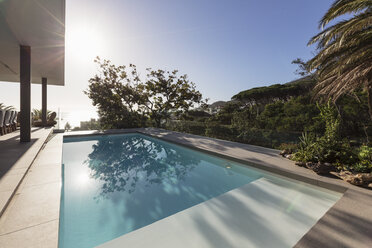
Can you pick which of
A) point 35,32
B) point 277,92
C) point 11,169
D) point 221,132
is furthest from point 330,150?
point 277,92

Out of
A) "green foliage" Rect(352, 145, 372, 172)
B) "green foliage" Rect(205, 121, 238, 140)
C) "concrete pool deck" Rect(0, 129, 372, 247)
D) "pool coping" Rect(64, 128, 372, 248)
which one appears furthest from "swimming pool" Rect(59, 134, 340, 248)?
"green foliage" Rect(205, 121, 238, 140)

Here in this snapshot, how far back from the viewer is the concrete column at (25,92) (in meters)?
5.28

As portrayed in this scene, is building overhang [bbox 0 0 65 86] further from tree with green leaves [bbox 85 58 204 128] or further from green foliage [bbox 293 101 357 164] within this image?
green foliage [bbox 293 101 357 164]

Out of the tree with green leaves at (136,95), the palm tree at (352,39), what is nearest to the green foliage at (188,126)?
the tree with green leaves at (136,95)

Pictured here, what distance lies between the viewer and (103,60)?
1274cm

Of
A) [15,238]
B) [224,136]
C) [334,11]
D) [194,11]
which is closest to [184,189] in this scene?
[15,238]

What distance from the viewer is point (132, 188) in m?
3.63

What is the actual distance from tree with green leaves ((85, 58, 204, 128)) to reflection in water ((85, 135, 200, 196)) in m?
6.40

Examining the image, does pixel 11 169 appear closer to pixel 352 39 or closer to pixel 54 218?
pixel 54 218

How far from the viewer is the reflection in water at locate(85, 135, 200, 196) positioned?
3984mm

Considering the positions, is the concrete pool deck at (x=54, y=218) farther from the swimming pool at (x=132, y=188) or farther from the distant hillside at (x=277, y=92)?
the distant hillside at (x=277, y=92)

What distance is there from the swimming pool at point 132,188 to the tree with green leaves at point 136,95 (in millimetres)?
7179

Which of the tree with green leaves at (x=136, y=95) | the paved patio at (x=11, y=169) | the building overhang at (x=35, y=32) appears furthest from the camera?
the tree with green leaves at (x=136, y=95)

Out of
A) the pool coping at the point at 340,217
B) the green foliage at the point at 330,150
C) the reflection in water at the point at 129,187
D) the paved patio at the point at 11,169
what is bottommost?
the reflection in water at the point at 129,187
